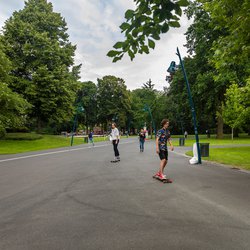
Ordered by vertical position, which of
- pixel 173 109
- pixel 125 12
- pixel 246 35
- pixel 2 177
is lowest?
pixel 2 177

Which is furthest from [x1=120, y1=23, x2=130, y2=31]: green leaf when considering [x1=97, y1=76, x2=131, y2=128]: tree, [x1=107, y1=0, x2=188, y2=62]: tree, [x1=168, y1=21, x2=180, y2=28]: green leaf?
[x1=97, y1=76, x2=131, y2=128]: tree

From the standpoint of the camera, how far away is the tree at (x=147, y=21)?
4.25 m

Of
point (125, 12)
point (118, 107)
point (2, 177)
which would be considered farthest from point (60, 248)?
point (118, 107)

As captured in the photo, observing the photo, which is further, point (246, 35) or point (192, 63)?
point (192, 63)

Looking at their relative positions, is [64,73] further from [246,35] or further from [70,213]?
[70,213]

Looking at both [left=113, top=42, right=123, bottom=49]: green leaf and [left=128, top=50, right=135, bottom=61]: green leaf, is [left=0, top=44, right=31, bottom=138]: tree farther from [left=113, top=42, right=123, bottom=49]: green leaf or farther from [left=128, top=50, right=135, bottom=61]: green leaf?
[left=113, top=42, right=123, bottom=49]: green leaf

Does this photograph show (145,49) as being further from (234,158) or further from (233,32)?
(234,158)

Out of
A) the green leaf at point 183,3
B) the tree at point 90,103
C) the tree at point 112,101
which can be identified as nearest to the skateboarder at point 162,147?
the green leaf at point 183,3

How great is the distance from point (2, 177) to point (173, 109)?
6348cm

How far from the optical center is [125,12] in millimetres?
4180

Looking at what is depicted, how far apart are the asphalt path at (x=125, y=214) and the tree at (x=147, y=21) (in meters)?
2.75

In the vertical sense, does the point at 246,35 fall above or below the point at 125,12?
above

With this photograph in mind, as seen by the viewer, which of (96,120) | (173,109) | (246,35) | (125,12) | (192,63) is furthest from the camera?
(96,120)

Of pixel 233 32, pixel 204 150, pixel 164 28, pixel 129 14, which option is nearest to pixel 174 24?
pixel 164 28
